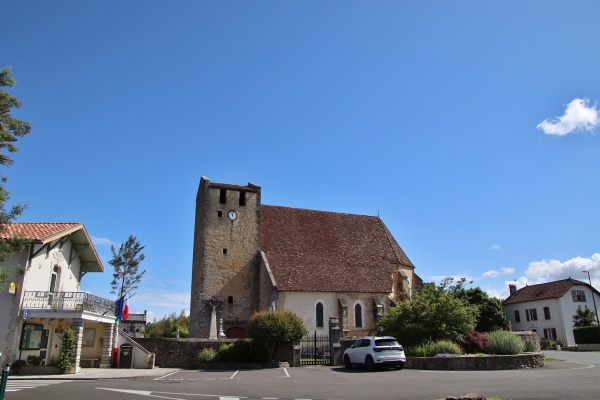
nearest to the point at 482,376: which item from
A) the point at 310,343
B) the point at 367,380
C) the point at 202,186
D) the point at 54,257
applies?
the point at 367,380

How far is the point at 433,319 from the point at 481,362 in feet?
16.5

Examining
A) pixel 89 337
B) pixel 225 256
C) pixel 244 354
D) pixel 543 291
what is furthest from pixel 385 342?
pixel 543 291

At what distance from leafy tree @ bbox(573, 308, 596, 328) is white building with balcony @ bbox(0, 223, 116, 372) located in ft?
154

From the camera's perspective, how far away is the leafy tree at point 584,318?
47.5 m

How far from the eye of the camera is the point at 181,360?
80.1 feet

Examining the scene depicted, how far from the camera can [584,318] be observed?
47.8m

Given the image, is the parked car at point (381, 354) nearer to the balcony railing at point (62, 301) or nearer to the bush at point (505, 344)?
the bush at point (505, 344)

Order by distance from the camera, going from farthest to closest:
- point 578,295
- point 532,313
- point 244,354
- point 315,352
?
1. point 532,313
2. point 578,295
3. point 315,352
4. point 244,354

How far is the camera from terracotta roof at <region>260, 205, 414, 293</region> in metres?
32.8

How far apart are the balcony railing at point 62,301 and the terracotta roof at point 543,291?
47.3 metres

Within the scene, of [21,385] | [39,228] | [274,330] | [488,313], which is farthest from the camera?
[488,313]

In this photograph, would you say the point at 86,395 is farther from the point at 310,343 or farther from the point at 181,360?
the point at 310,343

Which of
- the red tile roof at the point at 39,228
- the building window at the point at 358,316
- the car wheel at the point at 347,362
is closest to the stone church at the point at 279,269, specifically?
the building window at the point at 358,316

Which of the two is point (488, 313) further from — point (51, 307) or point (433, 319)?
point (51, 307)
